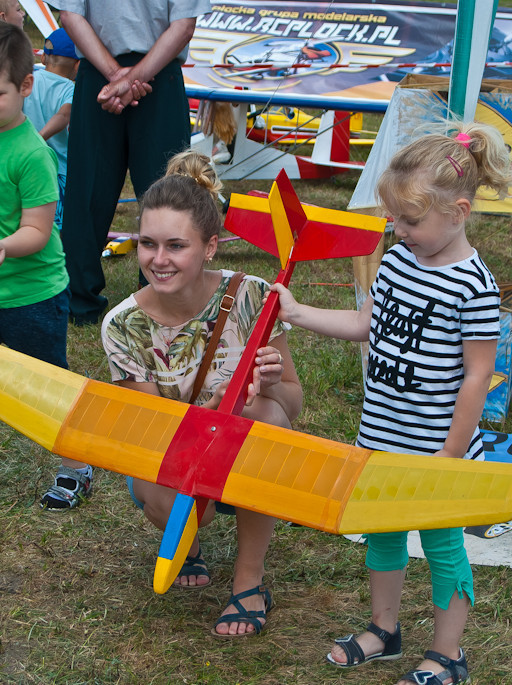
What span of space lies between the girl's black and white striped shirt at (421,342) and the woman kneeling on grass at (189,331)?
1.19ft

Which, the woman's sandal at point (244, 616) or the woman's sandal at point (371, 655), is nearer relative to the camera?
the woman's sandal at point (371, 655)

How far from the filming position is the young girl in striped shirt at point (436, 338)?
185 centimetres

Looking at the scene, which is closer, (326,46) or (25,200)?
(25,200)

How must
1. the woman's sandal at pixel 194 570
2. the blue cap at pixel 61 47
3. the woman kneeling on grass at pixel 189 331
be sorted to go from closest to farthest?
the woman kneeling on grass at pixel 189 331 → the woman's sandal at pixel 194 570 → the blue cap at pixel 61 47

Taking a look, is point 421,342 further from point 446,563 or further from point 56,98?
point 56,98

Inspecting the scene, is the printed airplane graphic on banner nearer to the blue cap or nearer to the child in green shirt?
the blue cap

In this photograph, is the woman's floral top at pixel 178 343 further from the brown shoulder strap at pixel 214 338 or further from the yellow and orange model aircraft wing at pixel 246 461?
the yellow and orange model aircraft wing at pixel 246 461

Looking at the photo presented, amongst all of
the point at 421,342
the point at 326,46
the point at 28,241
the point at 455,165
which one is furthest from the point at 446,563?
the point at 326,46

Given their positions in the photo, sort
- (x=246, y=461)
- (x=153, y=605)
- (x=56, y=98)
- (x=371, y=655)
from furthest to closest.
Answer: (x=56, y=98) → (x=153, y=605) → (x=371, y=655) → (x=246, y=461)

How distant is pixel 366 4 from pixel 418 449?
26.7 feet

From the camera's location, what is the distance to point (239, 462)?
71.0 inches

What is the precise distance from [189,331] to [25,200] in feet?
3.08

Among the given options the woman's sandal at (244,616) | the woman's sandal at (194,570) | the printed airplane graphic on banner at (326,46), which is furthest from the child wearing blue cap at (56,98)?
the woman's sandal at (244,616)

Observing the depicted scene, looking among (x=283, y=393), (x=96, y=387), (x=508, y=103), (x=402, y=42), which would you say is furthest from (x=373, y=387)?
(x=402, y=42)
